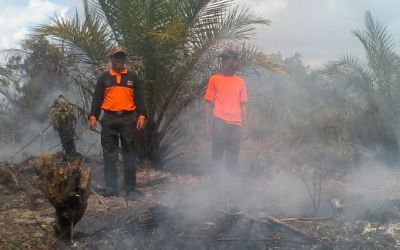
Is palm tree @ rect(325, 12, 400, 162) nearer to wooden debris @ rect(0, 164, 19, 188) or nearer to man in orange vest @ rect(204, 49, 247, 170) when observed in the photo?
man in orange vest @ rect(204, 49, 247, 170)

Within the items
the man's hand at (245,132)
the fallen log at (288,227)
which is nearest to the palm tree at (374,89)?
the man's hand at (245,132)

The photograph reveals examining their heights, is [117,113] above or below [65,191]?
above

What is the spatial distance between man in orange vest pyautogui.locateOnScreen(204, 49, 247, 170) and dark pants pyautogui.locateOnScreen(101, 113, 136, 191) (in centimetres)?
113

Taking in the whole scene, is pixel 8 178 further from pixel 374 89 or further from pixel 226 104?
pixel 374 89

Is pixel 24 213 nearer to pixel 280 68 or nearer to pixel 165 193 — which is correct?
pixel 165 193

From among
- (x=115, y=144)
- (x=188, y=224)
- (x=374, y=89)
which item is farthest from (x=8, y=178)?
(x=374, y=89)

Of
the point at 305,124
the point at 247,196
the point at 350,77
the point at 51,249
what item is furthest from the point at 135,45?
the point at 305,124

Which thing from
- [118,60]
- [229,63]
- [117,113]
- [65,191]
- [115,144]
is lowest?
[65,191]

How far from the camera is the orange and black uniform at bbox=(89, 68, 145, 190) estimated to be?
5.59 m

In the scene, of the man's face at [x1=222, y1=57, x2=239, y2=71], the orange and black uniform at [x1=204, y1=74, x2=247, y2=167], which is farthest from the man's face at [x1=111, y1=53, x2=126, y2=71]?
the man's face at [x1=222, y1=57, x2=239, y2=71]

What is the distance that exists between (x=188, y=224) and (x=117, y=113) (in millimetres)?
1870

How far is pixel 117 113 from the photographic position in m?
5.63

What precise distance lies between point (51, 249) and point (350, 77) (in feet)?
24.8

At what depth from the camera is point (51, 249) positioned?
377 cm
